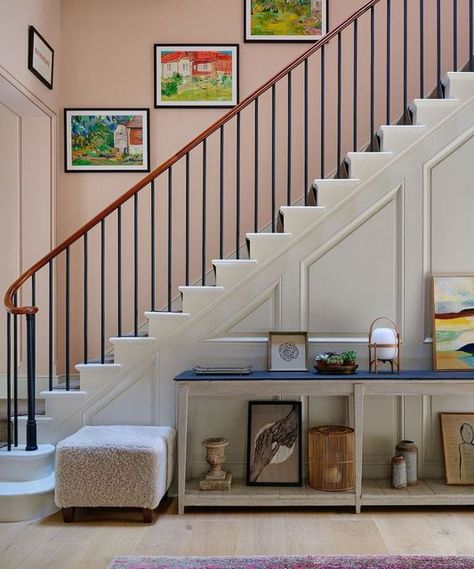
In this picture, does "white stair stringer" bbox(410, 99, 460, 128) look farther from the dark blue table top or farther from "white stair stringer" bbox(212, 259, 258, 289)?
the dark blue table top

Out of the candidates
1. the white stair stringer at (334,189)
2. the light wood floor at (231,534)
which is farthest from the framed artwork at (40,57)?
the light wood floor at (231,534)

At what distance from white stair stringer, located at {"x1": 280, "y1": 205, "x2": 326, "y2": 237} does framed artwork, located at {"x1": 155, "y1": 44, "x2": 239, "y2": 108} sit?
5.30ft

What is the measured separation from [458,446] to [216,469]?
1401 millimetres

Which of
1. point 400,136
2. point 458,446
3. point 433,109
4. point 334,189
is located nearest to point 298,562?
point 458,446

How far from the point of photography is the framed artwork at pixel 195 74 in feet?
16.9

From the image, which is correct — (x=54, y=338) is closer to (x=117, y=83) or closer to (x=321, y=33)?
(x=117, y=83)

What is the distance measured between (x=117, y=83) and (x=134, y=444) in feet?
9.78

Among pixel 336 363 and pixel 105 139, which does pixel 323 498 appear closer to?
pixel 336 363

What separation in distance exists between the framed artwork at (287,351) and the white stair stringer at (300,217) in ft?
1.98

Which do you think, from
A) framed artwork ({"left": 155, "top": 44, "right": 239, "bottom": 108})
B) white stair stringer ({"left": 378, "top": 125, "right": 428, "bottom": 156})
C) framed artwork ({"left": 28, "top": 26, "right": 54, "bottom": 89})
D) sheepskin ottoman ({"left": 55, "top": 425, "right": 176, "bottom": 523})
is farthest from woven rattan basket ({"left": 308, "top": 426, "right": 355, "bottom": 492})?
framed artwork ({"left": 28, "top": 26, "right": 54, "bottom": 89})

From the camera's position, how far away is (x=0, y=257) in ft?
16.4

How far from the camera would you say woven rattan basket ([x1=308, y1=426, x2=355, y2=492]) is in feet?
12.0

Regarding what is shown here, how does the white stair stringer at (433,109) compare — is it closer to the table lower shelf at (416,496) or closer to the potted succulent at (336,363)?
the potted succulent at (336,363)

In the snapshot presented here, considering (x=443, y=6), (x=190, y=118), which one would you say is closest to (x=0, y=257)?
(x=190, y=118)
